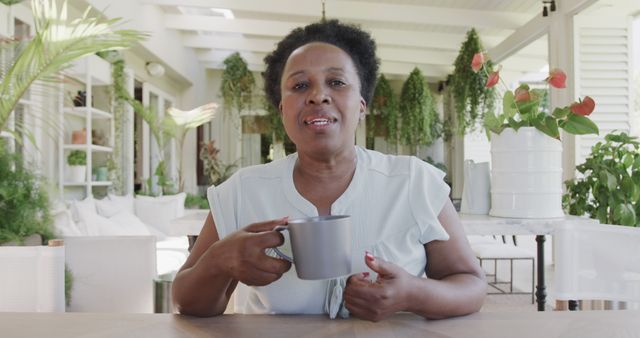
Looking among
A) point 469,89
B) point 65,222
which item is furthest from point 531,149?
point 469,89

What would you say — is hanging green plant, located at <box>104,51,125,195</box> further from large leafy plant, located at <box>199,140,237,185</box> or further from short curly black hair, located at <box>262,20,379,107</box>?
short curly black hair, located at <box>262,20,379,107</box>

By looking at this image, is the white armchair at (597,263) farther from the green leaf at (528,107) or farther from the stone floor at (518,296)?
the stone floor at (518,296)

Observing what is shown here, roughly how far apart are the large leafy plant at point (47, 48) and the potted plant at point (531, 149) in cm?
159

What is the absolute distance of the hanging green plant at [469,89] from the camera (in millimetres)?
5895

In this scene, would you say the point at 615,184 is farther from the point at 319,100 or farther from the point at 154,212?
the point at 154,212

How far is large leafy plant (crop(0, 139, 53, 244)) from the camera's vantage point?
212 centimetres

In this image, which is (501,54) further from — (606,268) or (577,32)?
(606,268)

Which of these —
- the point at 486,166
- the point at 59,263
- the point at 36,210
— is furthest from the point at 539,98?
the point at 36,210

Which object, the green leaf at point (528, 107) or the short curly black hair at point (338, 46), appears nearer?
the short curly black hair at point (338, 46)

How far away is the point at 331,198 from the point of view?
42.4 inches

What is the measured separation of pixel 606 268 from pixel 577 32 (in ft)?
12.1

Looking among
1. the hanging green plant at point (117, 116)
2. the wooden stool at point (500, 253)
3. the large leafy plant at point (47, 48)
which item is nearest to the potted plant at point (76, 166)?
the hanging green plant at point (117, 116)

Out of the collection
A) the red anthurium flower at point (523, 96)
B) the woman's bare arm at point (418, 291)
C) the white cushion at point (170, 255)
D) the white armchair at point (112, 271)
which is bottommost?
the white cushion at point (170, 255)

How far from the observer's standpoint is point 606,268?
4.19ft
